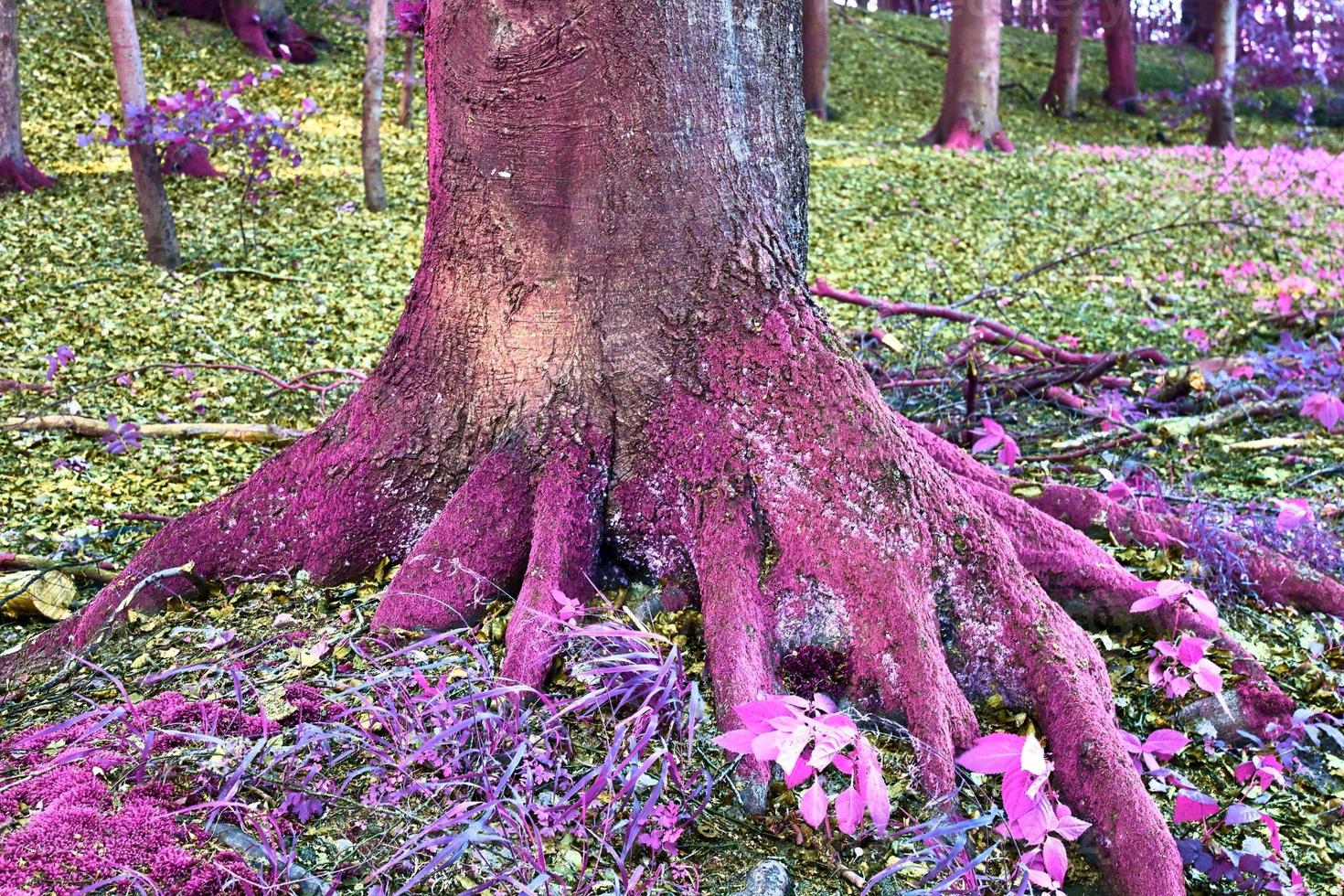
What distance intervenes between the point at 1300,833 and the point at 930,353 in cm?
393

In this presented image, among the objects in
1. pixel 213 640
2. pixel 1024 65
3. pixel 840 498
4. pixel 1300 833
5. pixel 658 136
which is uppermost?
pixel 1024 65

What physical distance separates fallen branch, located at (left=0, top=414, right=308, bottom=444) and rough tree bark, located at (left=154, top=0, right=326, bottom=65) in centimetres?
1072

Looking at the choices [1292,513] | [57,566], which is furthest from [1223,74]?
[57,566]

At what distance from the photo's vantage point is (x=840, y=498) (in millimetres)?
2506

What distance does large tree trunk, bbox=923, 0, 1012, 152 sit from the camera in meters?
14.1

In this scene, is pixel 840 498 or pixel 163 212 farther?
pixel 163 212

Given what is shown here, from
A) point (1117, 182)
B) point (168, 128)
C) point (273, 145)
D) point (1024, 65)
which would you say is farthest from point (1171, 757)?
point (1024, 65)

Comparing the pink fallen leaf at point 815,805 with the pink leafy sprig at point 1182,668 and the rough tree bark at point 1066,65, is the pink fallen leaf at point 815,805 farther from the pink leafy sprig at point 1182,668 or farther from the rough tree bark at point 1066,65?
the rough tree bark at point 1066,65

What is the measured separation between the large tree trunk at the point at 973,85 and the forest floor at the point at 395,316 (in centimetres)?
87

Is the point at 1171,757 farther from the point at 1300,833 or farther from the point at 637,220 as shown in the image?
the point at 637,220

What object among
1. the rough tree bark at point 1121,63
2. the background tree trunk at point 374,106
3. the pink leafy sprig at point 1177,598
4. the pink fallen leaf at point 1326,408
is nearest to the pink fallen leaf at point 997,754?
the pink leafy sprig at point 1177,598

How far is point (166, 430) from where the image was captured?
192 inches

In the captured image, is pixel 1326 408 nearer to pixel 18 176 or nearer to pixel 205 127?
pixel 205 127

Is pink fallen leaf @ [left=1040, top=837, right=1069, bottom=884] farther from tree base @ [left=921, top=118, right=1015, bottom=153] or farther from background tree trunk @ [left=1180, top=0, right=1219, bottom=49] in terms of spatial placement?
background tree trunk @ [left=1180, top=0, right=1219, bottom=49]
